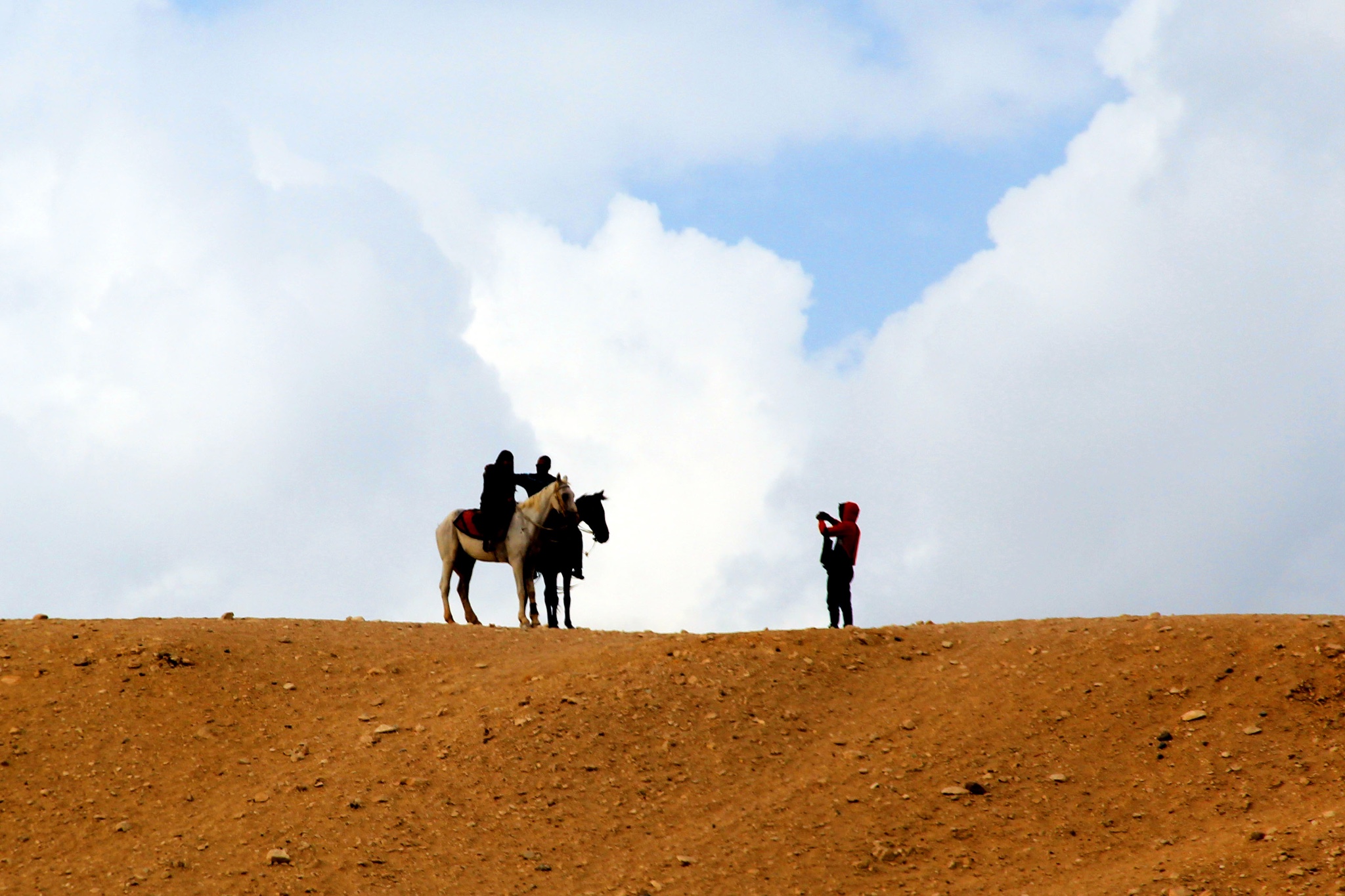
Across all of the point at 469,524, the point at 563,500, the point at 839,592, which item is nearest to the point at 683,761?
the point at 839,592

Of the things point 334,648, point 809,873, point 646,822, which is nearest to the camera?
point 809,873

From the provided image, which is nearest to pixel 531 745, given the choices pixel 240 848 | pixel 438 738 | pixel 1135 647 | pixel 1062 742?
pixel 438 738

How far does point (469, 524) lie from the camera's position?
20.7 m

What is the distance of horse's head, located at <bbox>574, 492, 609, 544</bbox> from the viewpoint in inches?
782

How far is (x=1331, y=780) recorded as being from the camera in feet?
42.1

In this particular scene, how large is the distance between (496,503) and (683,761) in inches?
290

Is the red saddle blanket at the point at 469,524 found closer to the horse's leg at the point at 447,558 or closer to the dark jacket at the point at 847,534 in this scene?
the horse's leg at the point at 447,558

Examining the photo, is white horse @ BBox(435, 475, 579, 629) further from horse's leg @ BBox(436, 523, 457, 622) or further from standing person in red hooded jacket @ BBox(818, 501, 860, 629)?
standing person in red hooded jacket @ BBox(818, 501, 860, 629)

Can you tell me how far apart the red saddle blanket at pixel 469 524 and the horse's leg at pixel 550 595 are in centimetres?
128

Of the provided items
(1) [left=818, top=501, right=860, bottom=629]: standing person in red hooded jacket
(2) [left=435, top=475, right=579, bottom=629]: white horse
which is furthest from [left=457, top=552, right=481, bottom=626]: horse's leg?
(1) [left=818, top=501, right=860, bottom=629]: standing person in red hooded jacket

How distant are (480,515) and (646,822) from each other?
8472 millimetres

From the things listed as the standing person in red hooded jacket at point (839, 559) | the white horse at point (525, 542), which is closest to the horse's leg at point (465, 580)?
the white horse at point (525, 542)

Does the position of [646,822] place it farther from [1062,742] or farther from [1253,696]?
[1253,696]

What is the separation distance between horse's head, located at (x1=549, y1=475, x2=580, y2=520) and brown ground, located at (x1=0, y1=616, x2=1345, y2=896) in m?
2.88
